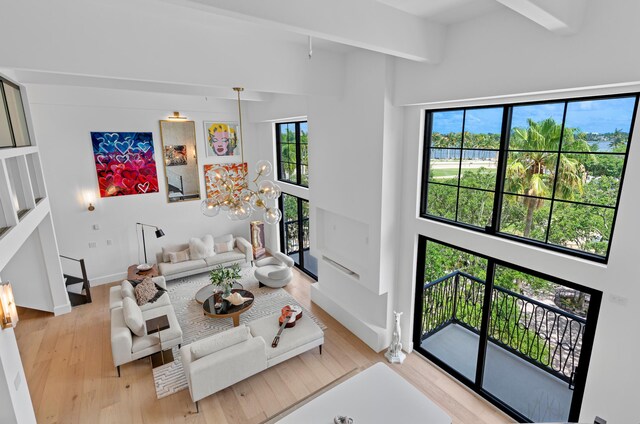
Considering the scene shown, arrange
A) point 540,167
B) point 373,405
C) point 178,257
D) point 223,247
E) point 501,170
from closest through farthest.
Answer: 1. point 373,405
2. point 540,167
3. point 501,170
4. point 178,257
5. point 223,247

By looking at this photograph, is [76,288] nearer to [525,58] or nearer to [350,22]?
[350,22]

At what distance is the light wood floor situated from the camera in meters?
4.16

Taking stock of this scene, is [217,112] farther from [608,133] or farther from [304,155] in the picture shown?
[608,133]

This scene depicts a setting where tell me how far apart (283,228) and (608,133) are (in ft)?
23.3

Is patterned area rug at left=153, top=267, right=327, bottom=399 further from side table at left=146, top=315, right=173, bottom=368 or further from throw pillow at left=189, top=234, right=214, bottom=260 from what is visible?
throw pillow at left=189, top=234, right=214, bottom=260

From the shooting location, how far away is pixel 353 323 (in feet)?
18.8

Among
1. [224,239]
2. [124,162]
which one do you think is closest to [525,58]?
[224,239]

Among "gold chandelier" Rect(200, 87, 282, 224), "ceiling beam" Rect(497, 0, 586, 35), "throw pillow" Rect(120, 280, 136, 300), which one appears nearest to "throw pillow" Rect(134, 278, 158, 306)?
"throw pillow" Rect(120, 280, 136, 300)

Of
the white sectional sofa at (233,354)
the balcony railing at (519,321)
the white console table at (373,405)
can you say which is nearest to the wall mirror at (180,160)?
the white sectional sofa at (233,354)

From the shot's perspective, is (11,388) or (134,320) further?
(134,320)

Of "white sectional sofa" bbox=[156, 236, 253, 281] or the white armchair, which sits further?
"white sectional sofa" bbox=[156, 236, 253, 281]

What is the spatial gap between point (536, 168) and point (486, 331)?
2173 millimetres

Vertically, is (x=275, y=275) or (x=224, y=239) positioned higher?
(x=224, y=239)

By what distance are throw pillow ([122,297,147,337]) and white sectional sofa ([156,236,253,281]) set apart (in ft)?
7.31
